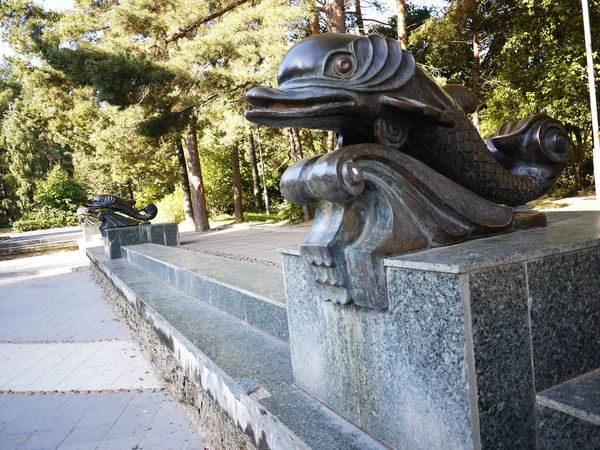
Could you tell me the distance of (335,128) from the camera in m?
1.90

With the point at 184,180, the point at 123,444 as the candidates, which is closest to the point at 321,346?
the point at 123,444

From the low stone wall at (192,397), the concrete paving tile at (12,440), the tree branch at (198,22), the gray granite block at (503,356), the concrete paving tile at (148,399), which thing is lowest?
the concrete paving tile at (148,399)

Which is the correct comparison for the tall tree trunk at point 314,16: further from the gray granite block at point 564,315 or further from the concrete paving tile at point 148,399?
the gray granite block at point 564,315

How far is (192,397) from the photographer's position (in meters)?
3.36

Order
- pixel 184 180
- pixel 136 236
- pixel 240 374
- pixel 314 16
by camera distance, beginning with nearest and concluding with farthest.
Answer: pixel 240 374 → pixel 136 236 → pixel 314 16 → pixel 184 180

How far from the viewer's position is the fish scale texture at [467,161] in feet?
6.36

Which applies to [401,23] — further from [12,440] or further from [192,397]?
[12,440]

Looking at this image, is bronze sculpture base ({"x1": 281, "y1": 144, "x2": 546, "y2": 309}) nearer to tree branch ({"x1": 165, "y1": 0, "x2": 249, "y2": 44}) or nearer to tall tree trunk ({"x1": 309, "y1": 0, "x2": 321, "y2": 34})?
tall tree trunk ({"x1": 309, "y1": 0, "x2": 321, "y2": 34})

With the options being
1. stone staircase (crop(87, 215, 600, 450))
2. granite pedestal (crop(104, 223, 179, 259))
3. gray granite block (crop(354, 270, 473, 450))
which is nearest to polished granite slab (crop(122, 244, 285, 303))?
stone staircase (crop(87, 215, 600, 450))

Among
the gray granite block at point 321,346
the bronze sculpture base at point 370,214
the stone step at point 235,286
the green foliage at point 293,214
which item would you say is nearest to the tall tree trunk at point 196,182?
the green foliage at point 293,214

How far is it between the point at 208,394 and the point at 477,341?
6.62ft

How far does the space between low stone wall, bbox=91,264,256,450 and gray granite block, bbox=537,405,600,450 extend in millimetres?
1307

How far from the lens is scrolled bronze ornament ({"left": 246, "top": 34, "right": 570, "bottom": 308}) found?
166 cm

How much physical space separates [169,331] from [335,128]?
8.41ft
